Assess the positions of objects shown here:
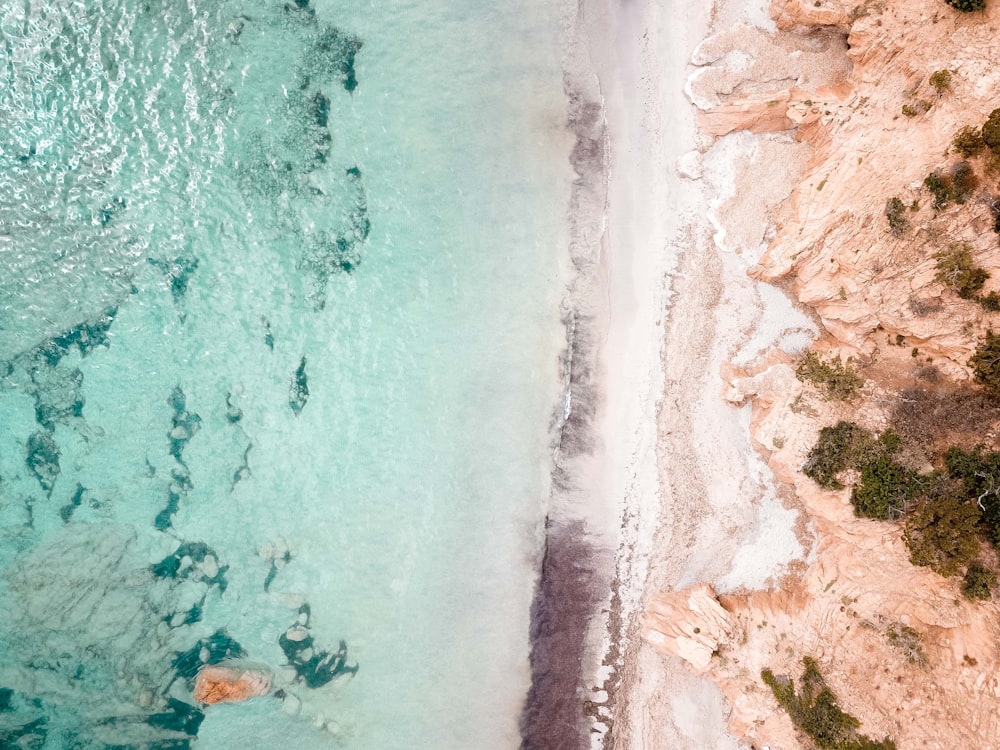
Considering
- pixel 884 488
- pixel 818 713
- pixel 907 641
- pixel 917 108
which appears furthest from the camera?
pixel 818 713

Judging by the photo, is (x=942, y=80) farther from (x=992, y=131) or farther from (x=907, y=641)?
(x=907, y=641)

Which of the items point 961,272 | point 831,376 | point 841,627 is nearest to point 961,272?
point 961,272

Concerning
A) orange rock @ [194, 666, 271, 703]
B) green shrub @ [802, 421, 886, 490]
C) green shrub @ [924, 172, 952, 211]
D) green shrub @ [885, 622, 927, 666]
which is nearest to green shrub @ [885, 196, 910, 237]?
green shrub @ [924, 172, 952, 211]

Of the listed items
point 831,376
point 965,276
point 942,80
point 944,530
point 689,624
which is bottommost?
point 689,624

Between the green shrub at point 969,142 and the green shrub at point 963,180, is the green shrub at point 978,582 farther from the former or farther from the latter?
the green shrub at point 969,142

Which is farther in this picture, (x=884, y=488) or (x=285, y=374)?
(x=285, y=374)

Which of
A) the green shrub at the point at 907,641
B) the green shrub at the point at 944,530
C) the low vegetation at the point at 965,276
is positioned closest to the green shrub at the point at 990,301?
the low vegetation at the point at 965,276
